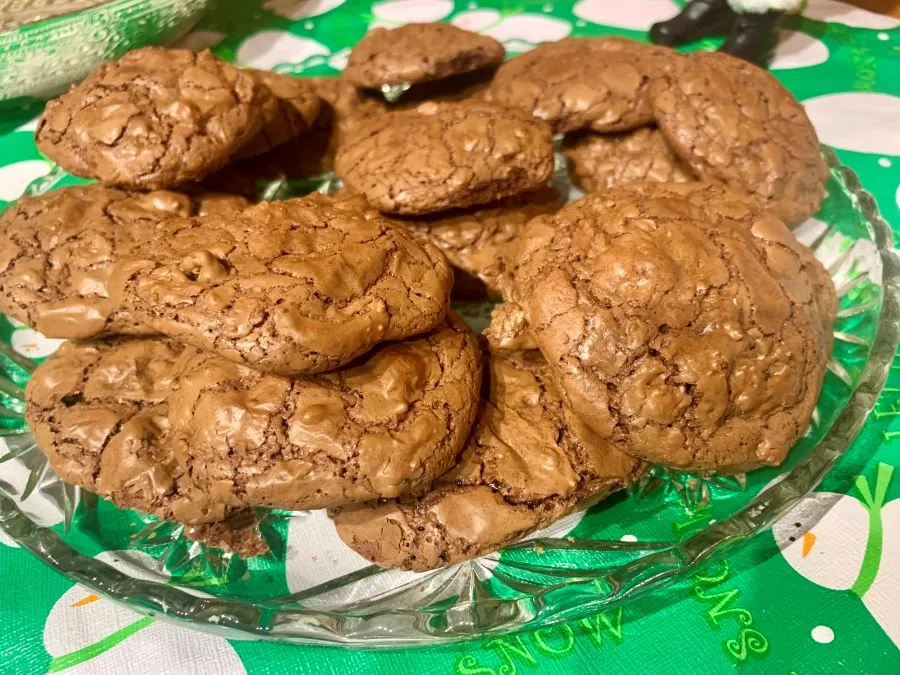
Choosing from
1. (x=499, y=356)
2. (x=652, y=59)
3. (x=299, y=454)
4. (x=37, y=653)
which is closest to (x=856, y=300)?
(x=652, y=59)

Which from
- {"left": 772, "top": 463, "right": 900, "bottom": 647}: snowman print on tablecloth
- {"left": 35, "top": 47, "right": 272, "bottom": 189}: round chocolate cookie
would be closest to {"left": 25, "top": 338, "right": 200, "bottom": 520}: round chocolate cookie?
{"left": 35, "top": 47, "right": 272, "bottom": 189}: round chocolate cookie

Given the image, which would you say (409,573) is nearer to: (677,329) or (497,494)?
(497,494)

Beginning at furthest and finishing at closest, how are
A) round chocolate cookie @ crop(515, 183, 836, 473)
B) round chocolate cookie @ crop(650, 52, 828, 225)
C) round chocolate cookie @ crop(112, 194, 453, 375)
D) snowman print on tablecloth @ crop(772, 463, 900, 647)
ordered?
1. round chocolate cookie @ crop(650, 52, 828, 225)
2. snowman print on tablecloth @ crop(772, 463, 900, 647)
3. round chocolate cookie @ crop(515, 183, 836, 473)
4. round chocolate cookie @ crop(112, 194, 453, 375)

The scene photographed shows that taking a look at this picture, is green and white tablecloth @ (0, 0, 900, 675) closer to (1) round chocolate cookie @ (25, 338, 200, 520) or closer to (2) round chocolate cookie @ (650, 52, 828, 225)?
(1) round chocolate cookie @ (25, 338, 200, 520)

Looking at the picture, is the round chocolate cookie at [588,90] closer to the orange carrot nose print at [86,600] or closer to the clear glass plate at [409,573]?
the clear glass plate at [409,573]

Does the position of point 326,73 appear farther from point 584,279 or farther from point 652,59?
point 584,279
